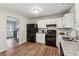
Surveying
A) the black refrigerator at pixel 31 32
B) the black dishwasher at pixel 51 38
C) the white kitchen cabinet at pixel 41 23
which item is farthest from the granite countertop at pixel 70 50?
the black refrigerator at pixel 31 32

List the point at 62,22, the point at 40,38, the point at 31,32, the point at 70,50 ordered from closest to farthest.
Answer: the point at 70,50, the point at 62,22, the point at 40,38, the point at 31,32

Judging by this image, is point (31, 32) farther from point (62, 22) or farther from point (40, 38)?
point (62, 22)

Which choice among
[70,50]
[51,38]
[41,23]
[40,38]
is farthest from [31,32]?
[70,50]

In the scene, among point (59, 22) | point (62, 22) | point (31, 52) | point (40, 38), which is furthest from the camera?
point (40, 38)

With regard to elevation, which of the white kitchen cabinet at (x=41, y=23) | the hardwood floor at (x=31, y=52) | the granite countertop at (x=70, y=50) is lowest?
the hardwood floor at (x=31, y=52)

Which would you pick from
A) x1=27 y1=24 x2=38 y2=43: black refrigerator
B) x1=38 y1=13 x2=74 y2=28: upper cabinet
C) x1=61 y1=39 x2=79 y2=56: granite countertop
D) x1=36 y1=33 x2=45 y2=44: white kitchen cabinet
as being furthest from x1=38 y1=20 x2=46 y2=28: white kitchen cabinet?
x1=61 y1=39 x2=79 y2=56: granite countertop

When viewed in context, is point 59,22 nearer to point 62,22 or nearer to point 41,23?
point 62,22

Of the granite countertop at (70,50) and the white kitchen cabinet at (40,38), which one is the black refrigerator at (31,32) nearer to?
the white kitchen cabinet at (40,38)

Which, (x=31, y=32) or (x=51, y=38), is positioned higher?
(x=31, y=32)

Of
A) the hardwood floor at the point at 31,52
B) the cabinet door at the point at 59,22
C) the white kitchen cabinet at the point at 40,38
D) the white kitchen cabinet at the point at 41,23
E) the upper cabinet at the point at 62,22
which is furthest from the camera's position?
→ the white kitchen cabinet at the point at 41,23

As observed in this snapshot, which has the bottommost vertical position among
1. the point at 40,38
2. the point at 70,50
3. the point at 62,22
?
the point at 40,38

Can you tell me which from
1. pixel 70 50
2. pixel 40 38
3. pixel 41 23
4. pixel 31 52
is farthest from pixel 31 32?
pixel 70 50

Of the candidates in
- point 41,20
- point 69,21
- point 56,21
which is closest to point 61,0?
point 69,21

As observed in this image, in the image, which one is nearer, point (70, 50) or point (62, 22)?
point (70, 50)
